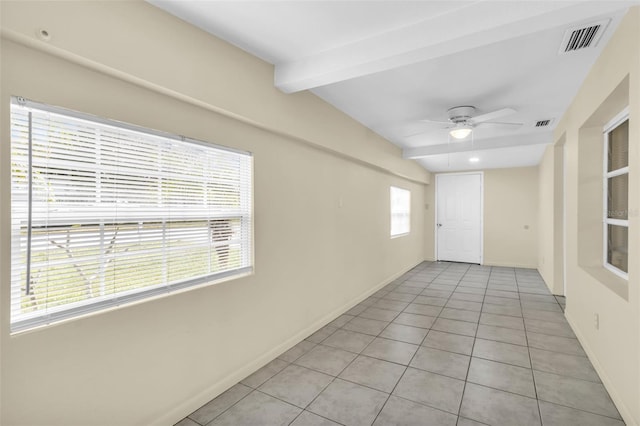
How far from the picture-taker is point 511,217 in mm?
7141

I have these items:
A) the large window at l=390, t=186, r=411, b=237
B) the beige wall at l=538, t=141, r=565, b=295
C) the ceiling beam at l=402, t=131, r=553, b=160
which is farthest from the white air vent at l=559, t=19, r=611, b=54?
the large window at l=390, t=186, r=411, b=237

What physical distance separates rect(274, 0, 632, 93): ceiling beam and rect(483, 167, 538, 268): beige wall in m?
6.18

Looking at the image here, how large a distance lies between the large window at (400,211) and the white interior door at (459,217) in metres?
1.62

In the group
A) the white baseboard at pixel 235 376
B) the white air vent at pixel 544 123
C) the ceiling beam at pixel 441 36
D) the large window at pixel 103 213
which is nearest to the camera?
the large window at pixel 103 213

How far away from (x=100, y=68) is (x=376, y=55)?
1658 millimetres

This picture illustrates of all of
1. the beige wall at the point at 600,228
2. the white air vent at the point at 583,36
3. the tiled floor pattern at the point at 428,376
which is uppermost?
the white air vent at the point at 583,36

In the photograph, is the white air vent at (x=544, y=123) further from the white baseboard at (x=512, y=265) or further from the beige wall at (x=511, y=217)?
the white baseboard at (x=512, y=265)

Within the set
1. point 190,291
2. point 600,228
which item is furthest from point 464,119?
point 190,291

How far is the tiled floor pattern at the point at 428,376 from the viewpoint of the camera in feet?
6.57

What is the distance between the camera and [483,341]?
312 centimetres

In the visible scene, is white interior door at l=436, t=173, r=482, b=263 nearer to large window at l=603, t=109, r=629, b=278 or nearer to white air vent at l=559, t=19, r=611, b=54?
large window at l=603, t=109, r=629, b=278

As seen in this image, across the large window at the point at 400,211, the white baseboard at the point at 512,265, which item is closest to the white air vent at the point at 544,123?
the large window at the point at 400,211

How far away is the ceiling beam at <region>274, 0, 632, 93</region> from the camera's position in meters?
1.63

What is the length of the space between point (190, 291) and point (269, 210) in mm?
969
